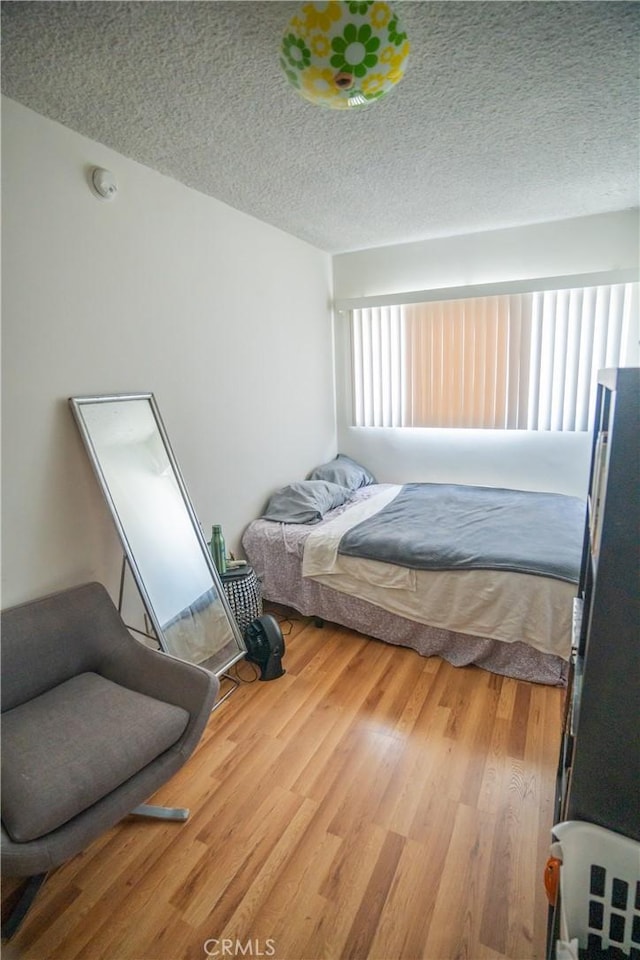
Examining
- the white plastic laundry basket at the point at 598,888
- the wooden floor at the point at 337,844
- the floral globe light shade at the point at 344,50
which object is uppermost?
the floral globe light shade at the point at 344,50

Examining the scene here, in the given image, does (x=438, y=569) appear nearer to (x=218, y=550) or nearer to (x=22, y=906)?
(x=218, y=550)

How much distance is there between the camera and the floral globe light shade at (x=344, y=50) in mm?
1143

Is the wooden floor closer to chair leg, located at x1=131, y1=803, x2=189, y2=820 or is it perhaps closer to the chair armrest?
chair leg, located at x1=131, y1=803, x2=189, y2=820

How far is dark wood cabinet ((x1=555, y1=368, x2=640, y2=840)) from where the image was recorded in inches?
35.1

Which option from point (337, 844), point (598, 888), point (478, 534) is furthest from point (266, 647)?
point (598, 888)

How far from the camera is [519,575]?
2.31 meters

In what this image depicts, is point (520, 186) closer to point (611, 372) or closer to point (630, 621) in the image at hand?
point (611, 372)

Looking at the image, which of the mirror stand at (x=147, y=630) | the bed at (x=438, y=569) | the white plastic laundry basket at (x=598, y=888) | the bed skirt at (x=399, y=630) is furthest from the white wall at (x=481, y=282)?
the white plastic laundry basket at (x=598, y=888)

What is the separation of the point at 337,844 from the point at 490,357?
10.8ft

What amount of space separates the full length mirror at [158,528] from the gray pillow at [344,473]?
154 centimetres

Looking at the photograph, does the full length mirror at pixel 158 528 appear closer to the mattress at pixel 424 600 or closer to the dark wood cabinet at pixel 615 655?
the mattress at pixel 424 600

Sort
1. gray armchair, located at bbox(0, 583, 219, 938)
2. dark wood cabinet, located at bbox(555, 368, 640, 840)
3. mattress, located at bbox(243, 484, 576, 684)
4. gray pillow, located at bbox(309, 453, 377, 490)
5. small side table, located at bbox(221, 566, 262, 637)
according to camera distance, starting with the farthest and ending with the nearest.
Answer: gray pillow, located at bbox(309, 453, 377, 490) → small side table, located at bbox(221, 566, 262, 637) → mattress, located at bbox(243, 484, 576, 684) → gray armchair, located at bbox(0, 583, 219, 938) → dark wood cabinet, located at bbox(555, 368, 640, 840)

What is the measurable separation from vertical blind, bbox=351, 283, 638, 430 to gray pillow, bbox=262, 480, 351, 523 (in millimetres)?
1081

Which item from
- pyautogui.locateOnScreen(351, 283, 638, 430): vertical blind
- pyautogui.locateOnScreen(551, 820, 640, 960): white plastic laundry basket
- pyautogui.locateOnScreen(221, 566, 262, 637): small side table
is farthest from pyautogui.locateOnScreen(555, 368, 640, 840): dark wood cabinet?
pyautogui.locateOnScreen(351, 283, 638, 430): vertical blind
